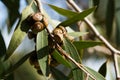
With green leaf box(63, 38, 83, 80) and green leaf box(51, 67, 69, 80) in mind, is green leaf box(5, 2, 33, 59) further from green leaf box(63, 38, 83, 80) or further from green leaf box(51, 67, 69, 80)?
green leaf box(51, 67, 69, 80)

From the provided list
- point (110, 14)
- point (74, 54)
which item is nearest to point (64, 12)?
point (74, 54)

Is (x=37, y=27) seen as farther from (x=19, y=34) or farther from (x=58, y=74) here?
(x=58, y=74)

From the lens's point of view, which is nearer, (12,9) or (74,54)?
(74,54)

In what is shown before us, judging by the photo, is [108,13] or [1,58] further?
[108,13]

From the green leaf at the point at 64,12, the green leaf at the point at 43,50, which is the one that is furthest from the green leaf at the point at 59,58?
the green leaf at the point at 64,12

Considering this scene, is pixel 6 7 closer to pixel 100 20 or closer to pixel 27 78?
pixel 27 78

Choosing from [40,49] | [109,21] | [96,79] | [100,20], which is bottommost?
[100,20]

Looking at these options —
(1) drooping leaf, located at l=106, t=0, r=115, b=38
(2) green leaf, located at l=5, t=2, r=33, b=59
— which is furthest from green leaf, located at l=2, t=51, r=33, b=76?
(1) drooping leaf, located at l=106, t=0, r=115, b=38

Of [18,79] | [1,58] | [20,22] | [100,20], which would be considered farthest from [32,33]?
[100,20]

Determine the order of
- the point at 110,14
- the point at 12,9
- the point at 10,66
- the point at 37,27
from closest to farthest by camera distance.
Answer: the point at 37,27, the point at 10,66, the point at 12,9, the point at 110,14
